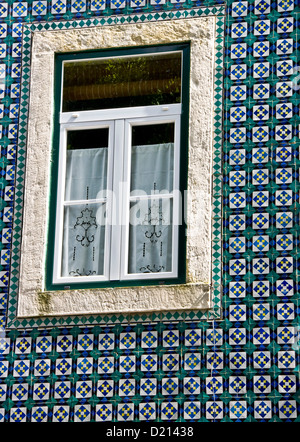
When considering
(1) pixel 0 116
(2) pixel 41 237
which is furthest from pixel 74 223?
(1) pixel 0 116

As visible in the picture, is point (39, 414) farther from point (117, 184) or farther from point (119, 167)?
point (119, 167)

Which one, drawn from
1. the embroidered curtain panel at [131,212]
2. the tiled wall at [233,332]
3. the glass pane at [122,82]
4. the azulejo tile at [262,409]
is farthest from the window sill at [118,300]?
the glass pane at [122,82]

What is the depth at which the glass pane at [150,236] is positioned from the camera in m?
12.2

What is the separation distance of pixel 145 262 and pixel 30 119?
61.1 inches

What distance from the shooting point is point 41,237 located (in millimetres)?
12336

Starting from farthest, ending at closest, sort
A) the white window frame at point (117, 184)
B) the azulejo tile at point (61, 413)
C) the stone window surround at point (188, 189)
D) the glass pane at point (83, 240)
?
the glass pane at point (83, 240) → the white window frame at point (117, 184) → the stone window surround at point (188, 189) → the azulejo tile at point (61, 413)

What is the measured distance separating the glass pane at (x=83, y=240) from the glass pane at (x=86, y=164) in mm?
122

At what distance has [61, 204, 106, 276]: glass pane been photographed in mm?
12289

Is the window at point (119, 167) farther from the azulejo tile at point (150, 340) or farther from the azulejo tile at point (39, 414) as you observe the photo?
the azulejo tile at point (39, 414)

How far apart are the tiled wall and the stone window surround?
14 cm

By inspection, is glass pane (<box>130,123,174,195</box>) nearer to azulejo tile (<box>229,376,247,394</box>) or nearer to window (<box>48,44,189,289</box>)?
window (<box>48,44,189,289</box>)
